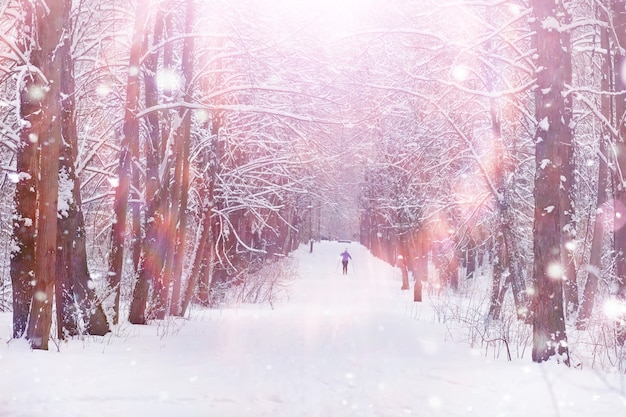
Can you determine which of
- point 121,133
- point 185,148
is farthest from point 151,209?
point 185,148

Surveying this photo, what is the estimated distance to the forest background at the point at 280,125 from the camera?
306 inches

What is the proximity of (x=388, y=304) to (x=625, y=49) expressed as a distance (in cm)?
1222

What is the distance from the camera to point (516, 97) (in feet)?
45.0

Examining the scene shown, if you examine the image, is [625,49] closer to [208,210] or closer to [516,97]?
[516,97]

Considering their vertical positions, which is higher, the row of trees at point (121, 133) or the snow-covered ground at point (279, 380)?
the row of trees at point (121, 133)

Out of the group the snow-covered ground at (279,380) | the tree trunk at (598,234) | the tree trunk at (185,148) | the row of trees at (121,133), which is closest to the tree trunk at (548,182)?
the snow-covered ground at (279,380)

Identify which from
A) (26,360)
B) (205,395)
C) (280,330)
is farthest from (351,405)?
(280,330)

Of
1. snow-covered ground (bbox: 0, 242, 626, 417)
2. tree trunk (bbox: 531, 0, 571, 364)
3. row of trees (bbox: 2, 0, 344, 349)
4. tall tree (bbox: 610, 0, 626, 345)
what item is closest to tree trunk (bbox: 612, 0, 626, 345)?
tall tree (bbox: 610, 0, 626, 345)

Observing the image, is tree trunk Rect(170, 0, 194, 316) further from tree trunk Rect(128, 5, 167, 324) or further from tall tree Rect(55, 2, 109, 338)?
tall tree Rect(55, 2, 109, 338)

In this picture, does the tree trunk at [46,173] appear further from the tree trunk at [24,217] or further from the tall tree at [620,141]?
the tall tree at [620,141]

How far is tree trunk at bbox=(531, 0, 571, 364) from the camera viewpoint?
25.2ft

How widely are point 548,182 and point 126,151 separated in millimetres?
6979

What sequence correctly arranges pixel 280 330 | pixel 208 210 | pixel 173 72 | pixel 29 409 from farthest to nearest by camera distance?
pixel 208 210 → pixel 173 72 → pixel 280 330 → pixel 29 409

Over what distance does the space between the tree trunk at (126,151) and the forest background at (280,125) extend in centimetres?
3
